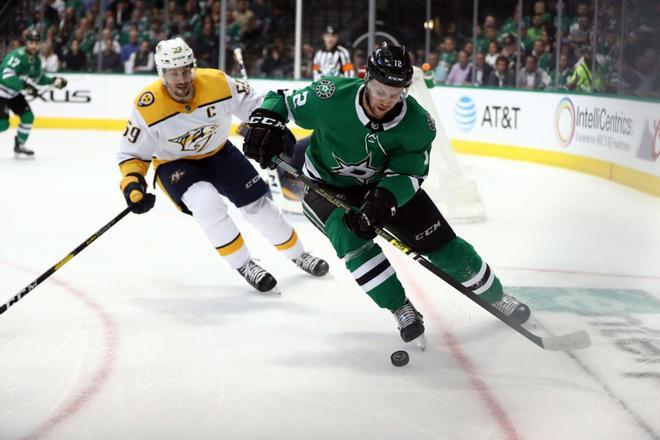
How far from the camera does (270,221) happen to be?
383 cm

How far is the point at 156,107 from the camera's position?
11.5ft

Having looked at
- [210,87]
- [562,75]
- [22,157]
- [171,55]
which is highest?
[171,55]

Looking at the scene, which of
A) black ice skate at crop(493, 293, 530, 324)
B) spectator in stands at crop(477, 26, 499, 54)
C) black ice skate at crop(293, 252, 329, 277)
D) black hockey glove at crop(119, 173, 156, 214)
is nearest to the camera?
black ice skate at crop(493, 293, 530, 324)

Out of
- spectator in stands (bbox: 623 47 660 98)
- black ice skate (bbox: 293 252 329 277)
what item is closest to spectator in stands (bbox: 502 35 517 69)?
spectator in stands (bbox: 623 47 660 98)

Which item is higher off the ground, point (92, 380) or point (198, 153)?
point (198, 153)

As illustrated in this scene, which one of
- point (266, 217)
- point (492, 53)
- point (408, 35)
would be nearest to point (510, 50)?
point (492, 53)

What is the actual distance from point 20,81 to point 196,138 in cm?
492

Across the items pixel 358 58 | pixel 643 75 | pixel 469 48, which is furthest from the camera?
pixel 358 58

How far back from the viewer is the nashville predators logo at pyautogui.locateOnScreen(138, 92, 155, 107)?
138 inches

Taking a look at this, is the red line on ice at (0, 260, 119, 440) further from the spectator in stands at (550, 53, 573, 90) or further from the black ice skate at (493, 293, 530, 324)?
the spectator in stands at (550, 53, 573, 90)

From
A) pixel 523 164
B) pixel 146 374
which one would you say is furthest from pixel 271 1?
pixel 146 374

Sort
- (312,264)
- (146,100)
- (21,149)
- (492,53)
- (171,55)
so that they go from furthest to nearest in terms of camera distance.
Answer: (492,53)
(21,149)
(312,264)
(146,100)
(171,55)

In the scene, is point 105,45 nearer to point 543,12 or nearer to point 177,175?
point 543,12

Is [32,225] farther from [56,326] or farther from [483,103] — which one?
[483,103]
